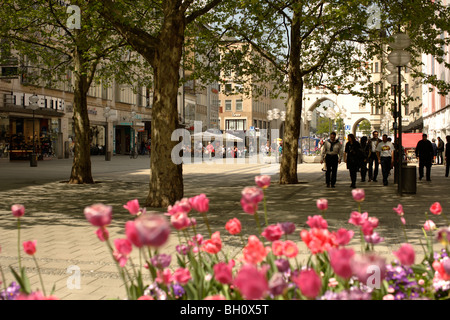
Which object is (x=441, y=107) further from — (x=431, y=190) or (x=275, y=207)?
(x=275, y=207)

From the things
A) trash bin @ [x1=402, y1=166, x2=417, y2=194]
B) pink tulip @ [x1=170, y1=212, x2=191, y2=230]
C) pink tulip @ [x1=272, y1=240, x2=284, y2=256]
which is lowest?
trash bin @ [x1=402, y1=166, x2=417, y2=194]

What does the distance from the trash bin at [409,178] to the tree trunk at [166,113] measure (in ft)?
20.8

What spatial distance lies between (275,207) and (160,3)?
715 cm

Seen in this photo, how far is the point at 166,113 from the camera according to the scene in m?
10.9

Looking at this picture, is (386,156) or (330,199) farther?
(386,156)

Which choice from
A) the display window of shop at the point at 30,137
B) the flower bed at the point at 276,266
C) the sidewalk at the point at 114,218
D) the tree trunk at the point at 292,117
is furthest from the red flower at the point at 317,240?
the display window of shop at the point at 30,137

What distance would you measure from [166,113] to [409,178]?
691cm

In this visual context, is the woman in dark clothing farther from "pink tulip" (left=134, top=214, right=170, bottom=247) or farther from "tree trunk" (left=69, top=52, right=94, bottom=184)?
"pink tulip" (left=134, top=214, right=170, bottom=247)

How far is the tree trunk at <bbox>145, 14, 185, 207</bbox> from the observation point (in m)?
10.7

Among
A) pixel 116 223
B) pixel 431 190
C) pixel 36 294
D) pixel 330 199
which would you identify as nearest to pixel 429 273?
pixel 36 294

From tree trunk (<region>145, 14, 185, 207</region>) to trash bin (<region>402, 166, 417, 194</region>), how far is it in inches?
250

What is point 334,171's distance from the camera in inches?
661

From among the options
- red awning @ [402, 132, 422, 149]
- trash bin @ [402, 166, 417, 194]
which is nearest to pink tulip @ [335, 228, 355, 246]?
trash bin @ [402, 166, 417, 194]

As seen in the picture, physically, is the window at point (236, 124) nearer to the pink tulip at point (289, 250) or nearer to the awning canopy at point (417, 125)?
the awning canopy at point (417, 125)
